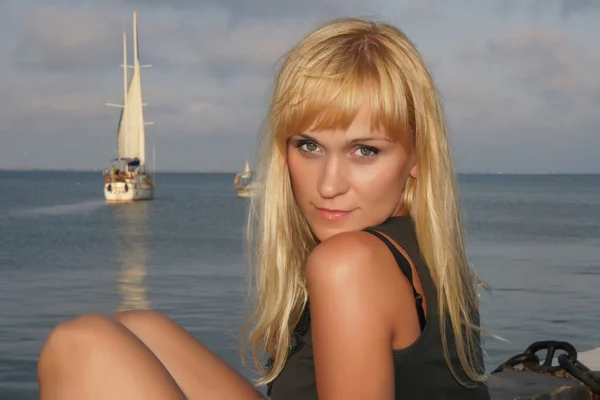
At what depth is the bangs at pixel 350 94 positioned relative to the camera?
1.98m

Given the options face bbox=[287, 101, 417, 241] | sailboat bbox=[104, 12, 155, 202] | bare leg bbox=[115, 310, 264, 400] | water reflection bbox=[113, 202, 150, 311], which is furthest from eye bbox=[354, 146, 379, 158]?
sailboat bbox=[104, 12, 155, 202]

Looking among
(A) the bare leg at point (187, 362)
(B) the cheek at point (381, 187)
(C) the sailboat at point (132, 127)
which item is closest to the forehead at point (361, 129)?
(B) the cheek at point (381, 187)

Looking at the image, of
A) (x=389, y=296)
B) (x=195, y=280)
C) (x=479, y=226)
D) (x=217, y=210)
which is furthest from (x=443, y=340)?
(x=217, y=210)

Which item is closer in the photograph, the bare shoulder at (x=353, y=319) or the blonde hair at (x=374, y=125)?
the bare shoulder at (x=353, y=319)

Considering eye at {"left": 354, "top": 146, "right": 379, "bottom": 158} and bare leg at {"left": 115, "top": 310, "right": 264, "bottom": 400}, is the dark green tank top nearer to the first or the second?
eye at {"left": 354, "top": 146, "right": 379, "bottom": 158}

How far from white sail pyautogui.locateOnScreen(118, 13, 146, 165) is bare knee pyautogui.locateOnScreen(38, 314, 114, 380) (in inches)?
1912

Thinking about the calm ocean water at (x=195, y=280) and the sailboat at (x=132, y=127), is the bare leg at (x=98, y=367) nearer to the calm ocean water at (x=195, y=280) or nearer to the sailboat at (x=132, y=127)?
the calm ocean water at (x=195, y=280)

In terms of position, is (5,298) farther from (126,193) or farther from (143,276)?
(126,193)

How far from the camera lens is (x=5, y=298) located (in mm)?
14461

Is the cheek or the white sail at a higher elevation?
the cheek

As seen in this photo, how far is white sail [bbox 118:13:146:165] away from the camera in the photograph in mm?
49875

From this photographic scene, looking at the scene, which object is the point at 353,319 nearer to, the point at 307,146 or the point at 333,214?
the point at 333,214

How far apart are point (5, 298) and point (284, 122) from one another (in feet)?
43.8

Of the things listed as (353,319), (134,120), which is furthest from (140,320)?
(134,120)
